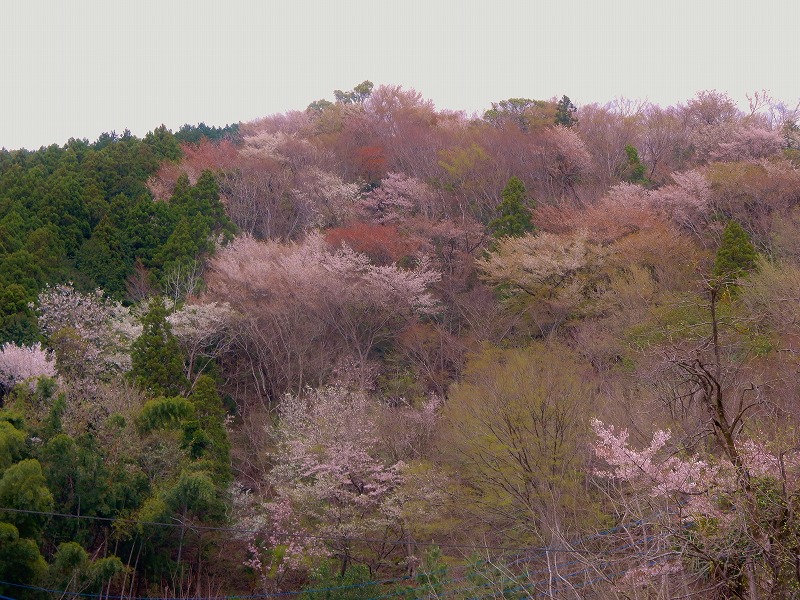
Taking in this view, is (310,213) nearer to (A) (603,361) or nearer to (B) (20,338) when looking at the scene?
(B) (20,338)

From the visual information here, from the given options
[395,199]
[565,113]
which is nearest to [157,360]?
[395,199]

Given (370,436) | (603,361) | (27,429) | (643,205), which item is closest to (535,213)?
(643,205)

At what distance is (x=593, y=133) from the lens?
3319 centimetres

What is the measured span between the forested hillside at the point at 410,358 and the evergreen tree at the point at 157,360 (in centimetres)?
7

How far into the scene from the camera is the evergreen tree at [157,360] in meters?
20.6

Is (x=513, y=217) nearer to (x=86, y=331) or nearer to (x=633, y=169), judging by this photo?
(x=633, y=169)

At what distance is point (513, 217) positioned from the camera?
1019 inches

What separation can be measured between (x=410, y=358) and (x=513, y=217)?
534cm

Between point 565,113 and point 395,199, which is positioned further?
point 565,113

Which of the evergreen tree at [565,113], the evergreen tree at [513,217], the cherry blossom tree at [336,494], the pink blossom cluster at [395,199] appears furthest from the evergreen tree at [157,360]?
the evergreen tree at [565,113]

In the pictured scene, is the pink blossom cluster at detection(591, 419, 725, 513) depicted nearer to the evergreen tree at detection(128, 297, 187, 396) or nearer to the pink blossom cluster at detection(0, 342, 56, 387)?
the evergreen tree at detection(128, 297, 187, 396)

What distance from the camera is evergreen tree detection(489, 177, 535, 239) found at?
84.5 feet

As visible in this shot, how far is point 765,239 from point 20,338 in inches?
728

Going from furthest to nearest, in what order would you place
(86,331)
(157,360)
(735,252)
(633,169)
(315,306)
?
(633,169) → (315,306) → (86,331) → (157,360) → (735,252)
